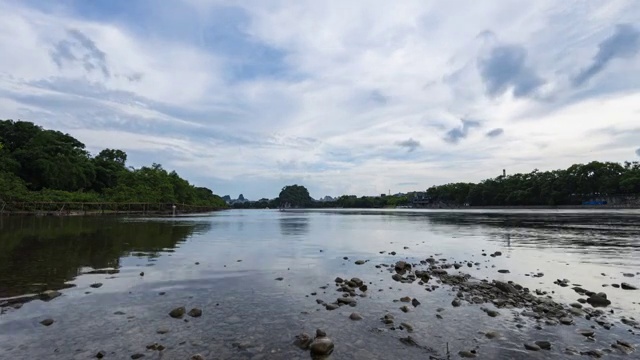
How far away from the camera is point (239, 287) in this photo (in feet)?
49.8

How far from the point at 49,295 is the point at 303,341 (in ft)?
31.5

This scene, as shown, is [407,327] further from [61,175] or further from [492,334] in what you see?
[61,175]

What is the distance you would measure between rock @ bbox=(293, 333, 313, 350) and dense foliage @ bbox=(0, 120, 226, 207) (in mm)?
91499

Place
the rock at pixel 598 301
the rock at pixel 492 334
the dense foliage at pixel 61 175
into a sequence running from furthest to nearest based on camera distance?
the dense foliage at pixel 61 175, the rock at pixel 598 301, the rock at pixel 492 334

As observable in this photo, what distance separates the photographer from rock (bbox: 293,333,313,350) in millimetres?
9164

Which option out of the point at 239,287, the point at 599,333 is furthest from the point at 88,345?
the point at 599,333

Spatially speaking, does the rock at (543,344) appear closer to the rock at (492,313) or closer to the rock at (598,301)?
the rock at (492,313)

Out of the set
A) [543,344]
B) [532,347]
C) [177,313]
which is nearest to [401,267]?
[543,344]

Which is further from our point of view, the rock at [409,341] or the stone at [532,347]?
the rock at [409,341]

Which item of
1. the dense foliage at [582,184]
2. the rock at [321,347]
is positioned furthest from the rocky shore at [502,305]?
the dense foliage at [582,184]

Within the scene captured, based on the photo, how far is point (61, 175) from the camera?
10869cm

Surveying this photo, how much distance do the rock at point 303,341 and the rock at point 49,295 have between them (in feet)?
29.5

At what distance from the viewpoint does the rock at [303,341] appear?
916cm

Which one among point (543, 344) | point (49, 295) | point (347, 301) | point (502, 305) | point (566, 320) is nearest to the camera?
point (543, 344)
